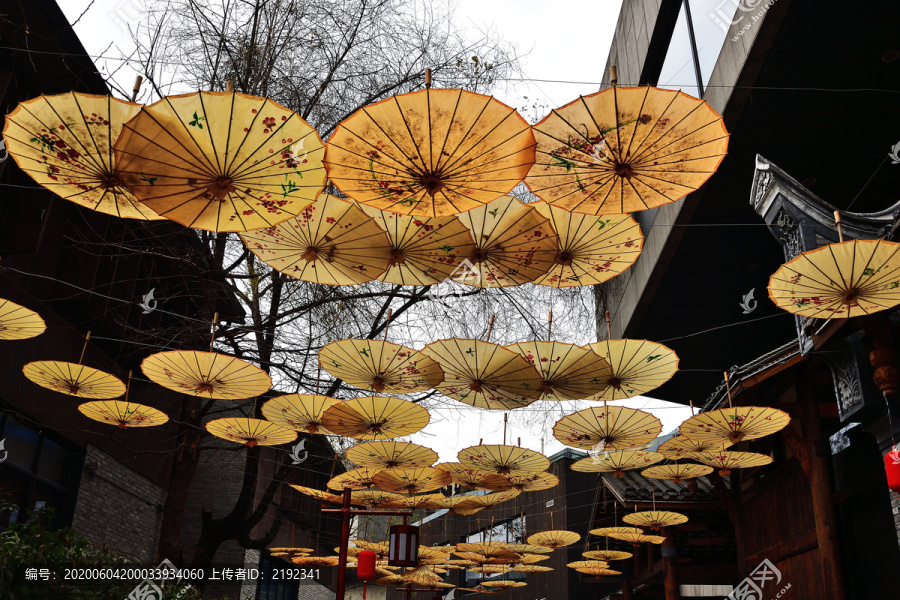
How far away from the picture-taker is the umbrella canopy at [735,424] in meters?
8.05

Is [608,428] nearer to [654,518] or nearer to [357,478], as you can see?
[654,518]

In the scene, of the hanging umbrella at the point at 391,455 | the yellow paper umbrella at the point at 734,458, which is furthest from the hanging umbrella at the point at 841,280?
the hanging umbrella at the point at 391,455

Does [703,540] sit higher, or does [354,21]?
[354,21]

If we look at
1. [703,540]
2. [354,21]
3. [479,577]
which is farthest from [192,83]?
[479,577]

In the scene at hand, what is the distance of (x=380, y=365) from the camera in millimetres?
7934

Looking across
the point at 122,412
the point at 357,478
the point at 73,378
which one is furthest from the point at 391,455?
the point at 73,378

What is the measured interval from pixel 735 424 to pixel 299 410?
571cm

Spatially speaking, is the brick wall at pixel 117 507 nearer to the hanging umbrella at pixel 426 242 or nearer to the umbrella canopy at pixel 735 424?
the hanging umbrella at pixel 426 242

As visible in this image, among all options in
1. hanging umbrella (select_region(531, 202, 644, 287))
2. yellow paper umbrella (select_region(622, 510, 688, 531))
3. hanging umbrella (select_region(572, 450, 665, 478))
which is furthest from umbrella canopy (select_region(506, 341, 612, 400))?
yellow paper umbrella (select_region(622, 510, 688, 531))

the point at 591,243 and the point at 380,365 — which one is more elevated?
the point at 591,243

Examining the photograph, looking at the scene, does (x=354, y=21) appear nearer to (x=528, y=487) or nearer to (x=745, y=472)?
(x=528, y=487)

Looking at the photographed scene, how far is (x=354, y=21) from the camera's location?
10461mm

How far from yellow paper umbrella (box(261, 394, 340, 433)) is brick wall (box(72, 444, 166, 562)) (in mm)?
3787

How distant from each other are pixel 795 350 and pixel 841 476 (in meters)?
2.31
